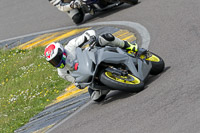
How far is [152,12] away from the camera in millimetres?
13609

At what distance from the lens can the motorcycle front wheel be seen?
7.84 meters

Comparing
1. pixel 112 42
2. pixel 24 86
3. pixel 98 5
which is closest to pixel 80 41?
pixel 112 42

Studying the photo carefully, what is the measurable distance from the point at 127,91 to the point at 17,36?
30.1 ft

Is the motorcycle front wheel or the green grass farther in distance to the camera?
the green grass

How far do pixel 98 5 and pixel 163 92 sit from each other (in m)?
8.08

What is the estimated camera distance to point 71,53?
830cm

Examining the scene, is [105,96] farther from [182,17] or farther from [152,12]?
[152,12]

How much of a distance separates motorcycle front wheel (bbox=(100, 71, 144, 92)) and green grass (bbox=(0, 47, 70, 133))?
108 inches

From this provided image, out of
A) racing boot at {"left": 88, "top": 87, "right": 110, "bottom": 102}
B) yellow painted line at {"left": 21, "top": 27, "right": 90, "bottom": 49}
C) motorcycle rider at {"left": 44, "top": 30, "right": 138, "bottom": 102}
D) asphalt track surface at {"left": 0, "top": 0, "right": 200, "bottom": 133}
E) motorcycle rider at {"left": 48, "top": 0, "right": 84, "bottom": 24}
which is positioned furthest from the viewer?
motorcycle rider at {"left": 48, "top": 0, "right": 84, "bottom": 24}

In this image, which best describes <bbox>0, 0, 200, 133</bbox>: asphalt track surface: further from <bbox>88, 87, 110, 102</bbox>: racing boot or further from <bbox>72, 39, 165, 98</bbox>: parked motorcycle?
<bbox>72, 39, 165, 98</bbox>: parked motorcycle

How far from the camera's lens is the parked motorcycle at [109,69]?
26.1 feet

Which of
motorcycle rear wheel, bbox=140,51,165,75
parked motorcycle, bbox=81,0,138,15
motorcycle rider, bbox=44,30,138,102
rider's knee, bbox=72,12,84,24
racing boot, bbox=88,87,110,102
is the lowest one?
rider's knee, bbox=72,12,84,24

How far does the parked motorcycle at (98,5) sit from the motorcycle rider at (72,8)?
0.59 ft

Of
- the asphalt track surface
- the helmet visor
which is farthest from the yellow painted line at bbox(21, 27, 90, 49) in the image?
the helmet visor
